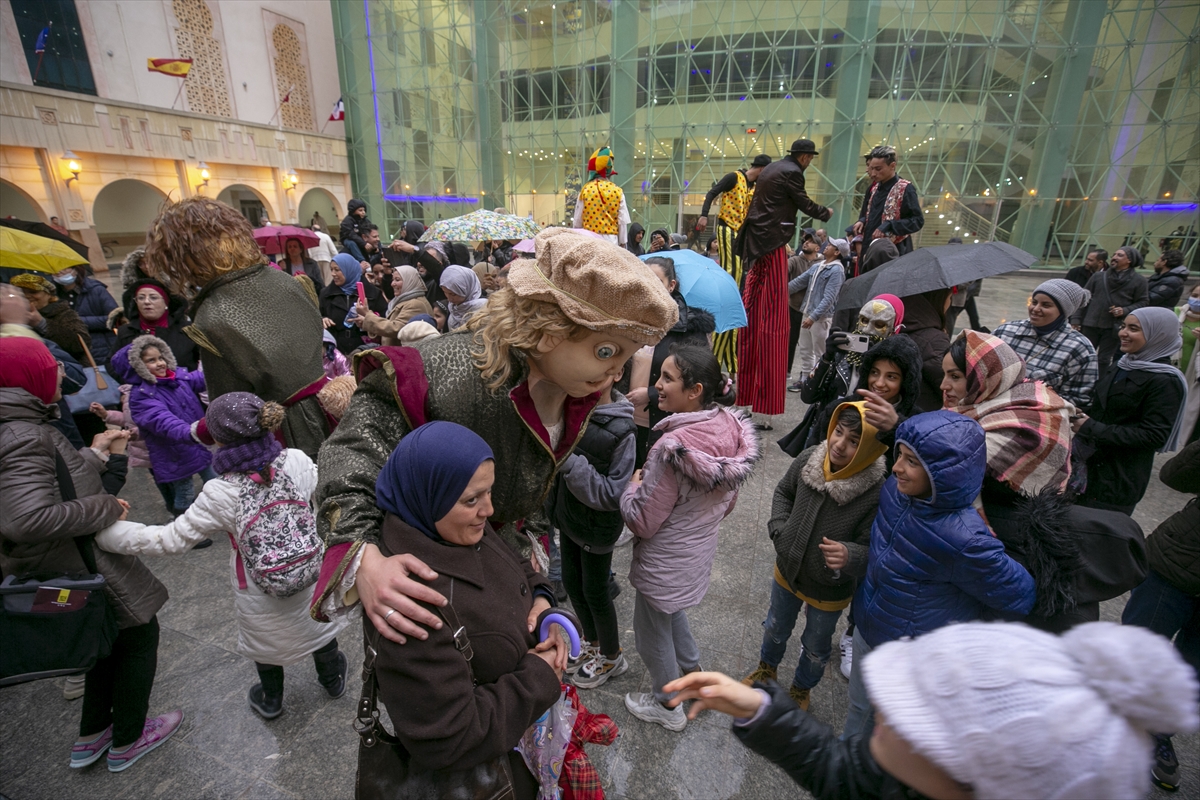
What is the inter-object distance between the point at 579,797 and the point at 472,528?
104 centimetres

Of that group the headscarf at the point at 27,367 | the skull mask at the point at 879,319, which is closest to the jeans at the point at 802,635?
the skull mask at the point at 879,319

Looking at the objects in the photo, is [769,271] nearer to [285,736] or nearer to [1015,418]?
[1015,418]

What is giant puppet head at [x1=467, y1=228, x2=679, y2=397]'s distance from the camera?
52.6 inches

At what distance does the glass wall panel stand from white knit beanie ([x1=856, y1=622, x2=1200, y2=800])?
14.7 metres

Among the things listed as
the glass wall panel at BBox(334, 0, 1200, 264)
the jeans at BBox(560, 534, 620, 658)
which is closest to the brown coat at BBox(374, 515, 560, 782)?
the jeans at BBox(560, 534, 620, 658)

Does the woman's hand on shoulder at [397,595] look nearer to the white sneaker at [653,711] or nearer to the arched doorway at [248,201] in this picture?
the white sneaker at [653,711]

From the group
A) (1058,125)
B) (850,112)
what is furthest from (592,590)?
(1058,125)

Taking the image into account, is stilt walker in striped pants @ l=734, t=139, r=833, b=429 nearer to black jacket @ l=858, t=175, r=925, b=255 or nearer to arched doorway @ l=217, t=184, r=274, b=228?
black jacket @ l=858, t=175, r=925, b=255

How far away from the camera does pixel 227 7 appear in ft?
74.5

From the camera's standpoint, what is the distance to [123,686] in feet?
7.45

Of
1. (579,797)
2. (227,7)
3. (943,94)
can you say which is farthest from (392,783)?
(227,7)

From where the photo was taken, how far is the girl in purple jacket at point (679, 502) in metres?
2.21

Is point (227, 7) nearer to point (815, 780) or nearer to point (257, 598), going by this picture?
point (257, 598)

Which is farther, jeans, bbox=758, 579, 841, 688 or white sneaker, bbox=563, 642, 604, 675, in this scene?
white sneaker, bbox=563, 642, 604, 675
